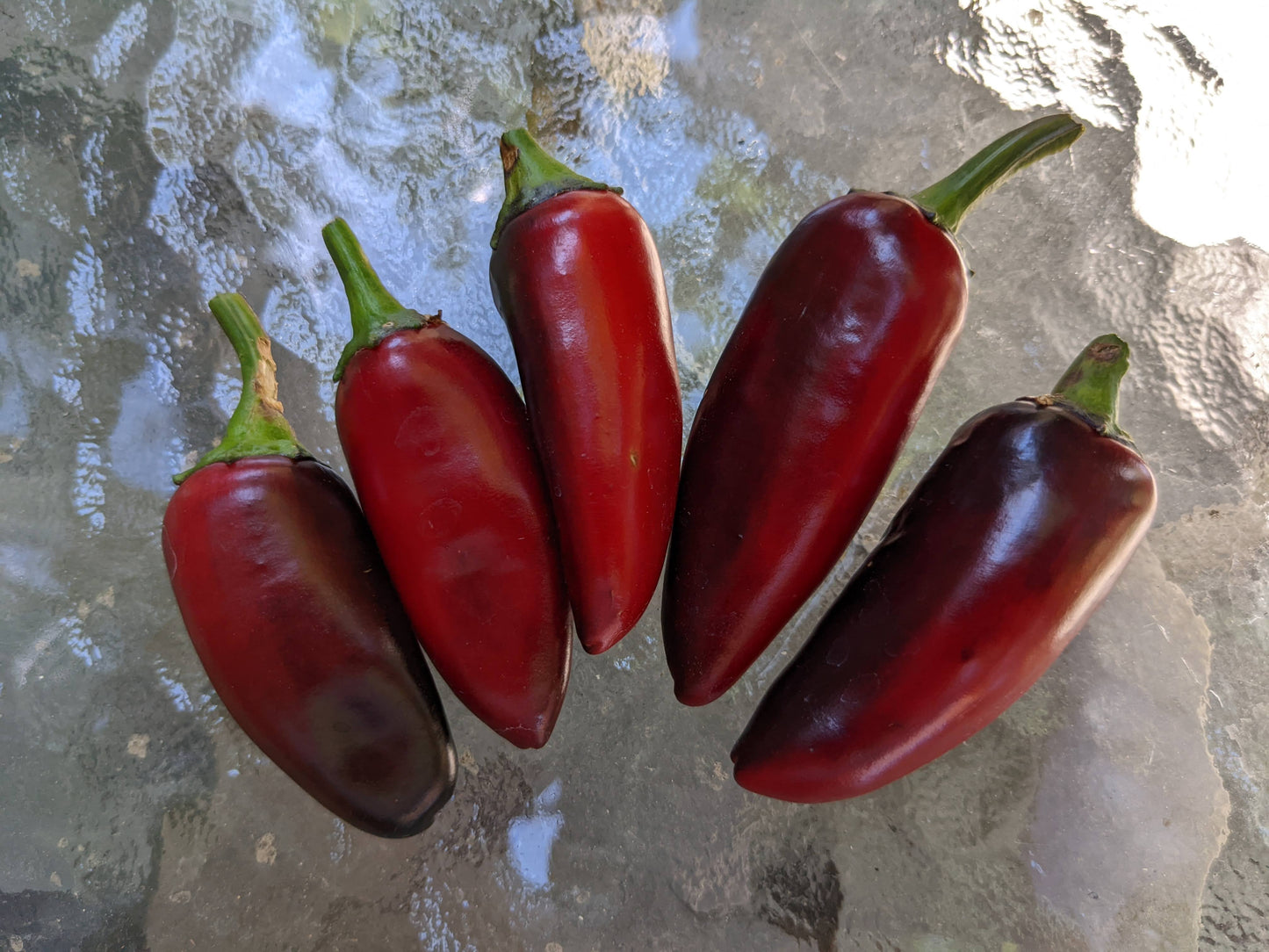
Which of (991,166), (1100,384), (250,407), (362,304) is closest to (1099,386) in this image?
(1100,384)

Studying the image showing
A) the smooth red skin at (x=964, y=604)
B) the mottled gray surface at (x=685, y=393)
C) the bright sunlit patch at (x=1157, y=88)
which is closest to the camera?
the smooth red skin at (x=964, y=604)

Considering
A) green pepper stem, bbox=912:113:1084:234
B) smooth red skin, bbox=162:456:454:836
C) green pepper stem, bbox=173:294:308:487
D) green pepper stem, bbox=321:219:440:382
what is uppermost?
green pepper stem, bbox=912:113:1084:234

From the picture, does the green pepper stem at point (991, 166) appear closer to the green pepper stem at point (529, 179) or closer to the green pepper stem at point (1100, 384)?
the green pepper stem at point (1100, 384)

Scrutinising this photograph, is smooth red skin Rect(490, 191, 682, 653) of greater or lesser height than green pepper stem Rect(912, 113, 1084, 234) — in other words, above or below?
below

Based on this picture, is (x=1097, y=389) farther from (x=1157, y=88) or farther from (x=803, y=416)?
(x=1157, y=88)

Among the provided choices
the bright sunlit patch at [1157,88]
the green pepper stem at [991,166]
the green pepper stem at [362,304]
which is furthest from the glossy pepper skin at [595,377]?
the bright sunlit patch at [1157,88]

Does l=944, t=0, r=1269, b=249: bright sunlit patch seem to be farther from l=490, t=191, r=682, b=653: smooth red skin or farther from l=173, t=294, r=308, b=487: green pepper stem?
l=173, t=294, r=308, b=487: green pepper stem

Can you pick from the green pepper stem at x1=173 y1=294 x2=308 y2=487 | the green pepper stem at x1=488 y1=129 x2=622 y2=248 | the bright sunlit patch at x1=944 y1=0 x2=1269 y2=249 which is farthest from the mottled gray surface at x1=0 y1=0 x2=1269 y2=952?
the green pepper stem at x1=488 y1=129 x2=622 y2=248
